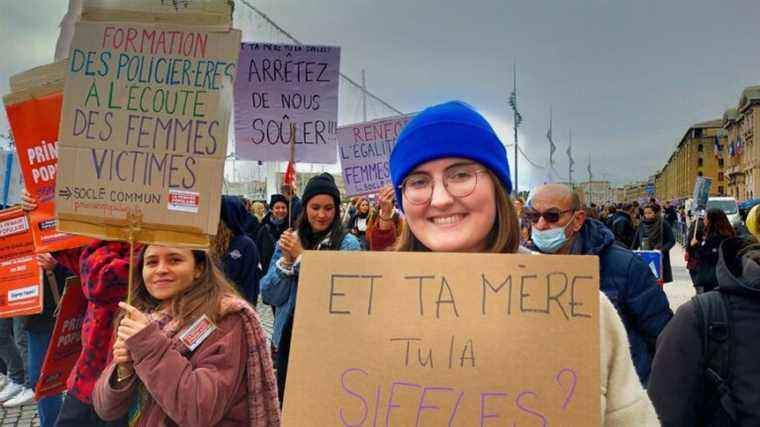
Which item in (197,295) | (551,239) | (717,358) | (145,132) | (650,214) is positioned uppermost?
(650,214)

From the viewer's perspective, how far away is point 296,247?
442 centimetres

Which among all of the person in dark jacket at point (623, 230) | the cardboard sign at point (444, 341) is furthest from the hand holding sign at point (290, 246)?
the person in dark jacket at point (623, 230)

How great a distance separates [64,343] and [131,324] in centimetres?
172

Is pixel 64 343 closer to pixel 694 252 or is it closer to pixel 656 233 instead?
pixel 694 252

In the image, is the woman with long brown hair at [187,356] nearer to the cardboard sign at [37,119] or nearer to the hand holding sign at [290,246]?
the cardboard sign at [37,119]

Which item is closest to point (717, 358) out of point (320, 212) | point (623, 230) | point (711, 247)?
point (320, 212)

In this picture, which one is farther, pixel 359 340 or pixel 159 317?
pixel 159 317

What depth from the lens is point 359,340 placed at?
143 cm

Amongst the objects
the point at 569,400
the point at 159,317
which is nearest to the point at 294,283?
the point at 159,317

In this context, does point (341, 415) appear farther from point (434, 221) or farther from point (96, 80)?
point (96, 80)

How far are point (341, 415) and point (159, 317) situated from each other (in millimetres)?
1619

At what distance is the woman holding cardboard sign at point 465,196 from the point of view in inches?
63.3

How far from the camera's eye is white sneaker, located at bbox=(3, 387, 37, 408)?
6.01 metres

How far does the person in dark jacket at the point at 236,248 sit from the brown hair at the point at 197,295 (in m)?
2.01
